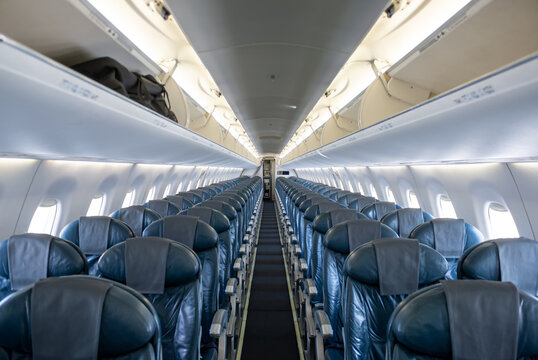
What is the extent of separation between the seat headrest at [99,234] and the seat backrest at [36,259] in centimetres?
82

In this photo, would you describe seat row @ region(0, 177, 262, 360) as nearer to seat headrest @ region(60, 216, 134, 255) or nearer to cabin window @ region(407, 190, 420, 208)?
seat headrest @ region(60, 216, 134, 255)

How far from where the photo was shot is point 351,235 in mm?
2854

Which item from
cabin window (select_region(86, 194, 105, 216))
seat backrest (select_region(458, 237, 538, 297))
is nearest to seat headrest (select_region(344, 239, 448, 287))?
seat backrest (select_region(458, 237, 538, 297))

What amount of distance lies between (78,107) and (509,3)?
3335 millimetres

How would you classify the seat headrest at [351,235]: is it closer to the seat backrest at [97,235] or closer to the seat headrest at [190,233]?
the seat headrest at [190,233]

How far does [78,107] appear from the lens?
186 cm

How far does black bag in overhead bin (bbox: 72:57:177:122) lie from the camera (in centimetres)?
260

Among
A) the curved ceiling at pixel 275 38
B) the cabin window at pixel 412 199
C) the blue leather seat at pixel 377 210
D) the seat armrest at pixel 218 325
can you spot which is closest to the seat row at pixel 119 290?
the seat armrest at pixel 218 325

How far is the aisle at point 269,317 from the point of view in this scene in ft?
11.9

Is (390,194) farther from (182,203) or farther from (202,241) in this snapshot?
(202,241)

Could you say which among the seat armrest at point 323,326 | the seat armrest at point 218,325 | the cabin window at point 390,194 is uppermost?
the cabin window at point 390,194

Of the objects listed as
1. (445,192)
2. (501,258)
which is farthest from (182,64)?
(445,192)

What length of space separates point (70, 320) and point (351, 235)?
2.44 meters

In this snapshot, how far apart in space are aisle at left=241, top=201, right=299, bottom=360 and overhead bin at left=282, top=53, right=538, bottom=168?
316 centimetres
